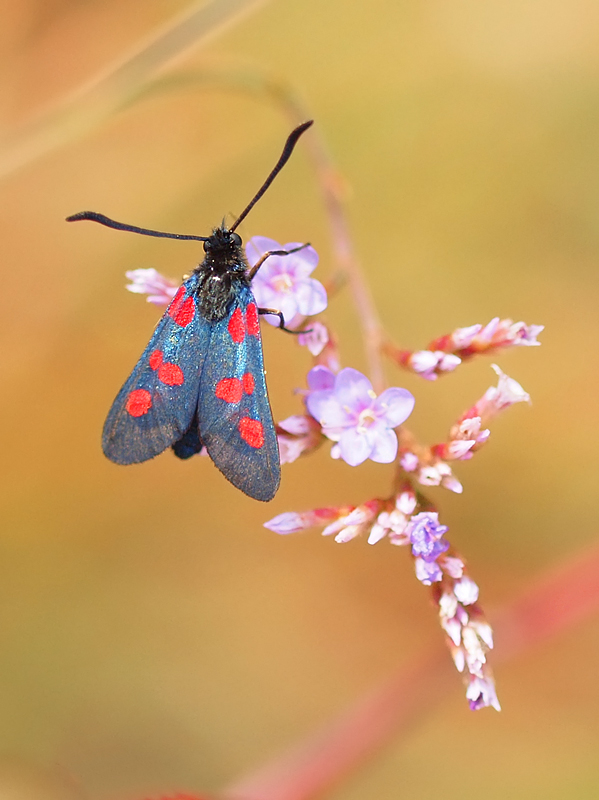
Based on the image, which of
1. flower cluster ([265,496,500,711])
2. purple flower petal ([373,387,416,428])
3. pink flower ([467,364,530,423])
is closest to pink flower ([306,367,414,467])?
purple flower petal ([373,387,416,428])

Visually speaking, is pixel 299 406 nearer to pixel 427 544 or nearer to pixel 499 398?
pixel 499 398

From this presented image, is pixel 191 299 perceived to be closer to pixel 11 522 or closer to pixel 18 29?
pixel 11 522

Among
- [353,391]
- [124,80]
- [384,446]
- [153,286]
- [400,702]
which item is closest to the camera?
[384,446]

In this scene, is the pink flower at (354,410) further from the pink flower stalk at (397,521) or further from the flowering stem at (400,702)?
the flowering stem at (400,702)

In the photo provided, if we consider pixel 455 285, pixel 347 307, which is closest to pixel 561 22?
pixel 455 285

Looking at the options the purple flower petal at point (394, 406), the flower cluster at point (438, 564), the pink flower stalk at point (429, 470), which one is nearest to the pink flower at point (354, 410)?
the purple flower petal at point (394, 406)

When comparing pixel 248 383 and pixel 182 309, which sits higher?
pixel 182 309

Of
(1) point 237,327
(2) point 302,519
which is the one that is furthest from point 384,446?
(1) point 237,327
